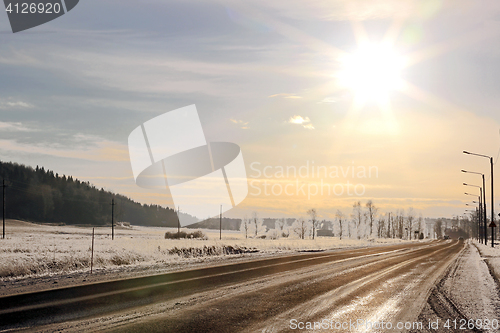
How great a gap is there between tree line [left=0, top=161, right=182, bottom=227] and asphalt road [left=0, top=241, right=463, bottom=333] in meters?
105

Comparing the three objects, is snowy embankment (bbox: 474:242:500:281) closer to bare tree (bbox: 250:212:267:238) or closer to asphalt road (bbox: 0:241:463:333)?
asphalt road (bbox: 0:241:463:333)

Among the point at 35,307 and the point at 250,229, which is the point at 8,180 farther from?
the point at 35,307

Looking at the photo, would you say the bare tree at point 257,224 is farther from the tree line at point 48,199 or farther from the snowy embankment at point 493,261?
the snowy embankment at point 493,261

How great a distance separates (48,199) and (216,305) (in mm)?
123415

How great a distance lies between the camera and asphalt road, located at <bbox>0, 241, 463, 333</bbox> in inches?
321

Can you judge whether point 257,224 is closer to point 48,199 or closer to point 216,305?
point 48,199

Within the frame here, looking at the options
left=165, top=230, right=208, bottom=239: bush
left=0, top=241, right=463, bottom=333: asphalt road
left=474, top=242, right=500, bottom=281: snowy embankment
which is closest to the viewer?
left=0, top=241, right=463, bottom=333: asphalt road

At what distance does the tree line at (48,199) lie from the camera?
112875 mm

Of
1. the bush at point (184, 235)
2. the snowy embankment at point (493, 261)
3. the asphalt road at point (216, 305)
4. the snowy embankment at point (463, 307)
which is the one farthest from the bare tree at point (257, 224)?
the asphalt road at point (216, 305)

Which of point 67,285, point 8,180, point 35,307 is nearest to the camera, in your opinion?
point 35,307

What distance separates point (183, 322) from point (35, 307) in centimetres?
394

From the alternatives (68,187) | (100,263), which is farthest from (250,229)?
(100,263)

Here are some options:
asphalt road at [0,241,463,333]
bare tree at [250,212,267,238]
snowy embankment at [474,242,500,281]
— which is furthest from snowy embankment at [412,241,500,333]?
bare tree at [250,212,267,238]

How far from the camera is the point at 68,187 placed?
13225 cm
